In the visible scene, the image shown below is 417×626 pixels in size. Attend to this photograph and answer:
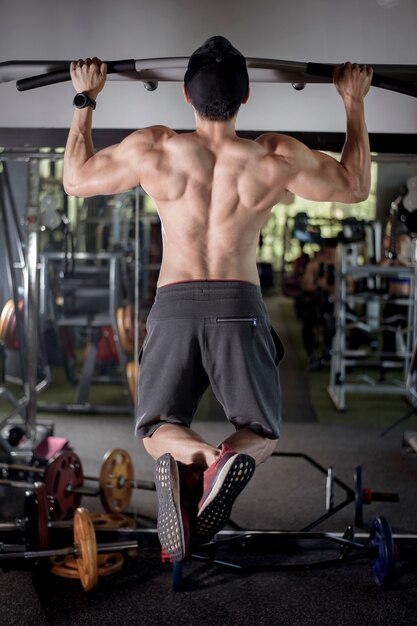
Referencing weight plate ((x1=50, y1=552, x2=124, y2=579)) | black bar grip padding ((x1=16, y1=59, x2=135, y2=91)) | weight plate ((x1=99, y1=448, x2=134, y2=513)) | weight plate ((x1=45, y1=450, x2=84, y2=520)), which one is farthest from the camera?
weight plate ((x1=99, y1=448, x2=134, y2=513))

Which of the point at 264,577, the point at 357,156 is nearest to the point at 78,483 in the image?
the point at 264,577

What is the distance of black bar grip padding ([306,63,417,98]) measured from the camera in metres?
2.31

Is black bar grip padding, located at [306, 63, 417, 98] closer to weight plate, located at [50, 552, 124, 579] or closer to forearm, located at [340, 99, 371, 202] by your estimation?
forearm, located at [340, 99, 371, 202]

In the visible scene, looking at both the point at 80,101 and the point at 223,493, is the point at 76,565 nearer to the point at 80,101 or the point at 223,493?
the point at 223,493

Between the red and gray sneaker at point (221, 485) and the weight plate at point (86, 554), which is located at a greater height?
the red and gray sneaker at point (221, 485)

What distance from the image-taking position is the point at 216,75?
6.67 feet

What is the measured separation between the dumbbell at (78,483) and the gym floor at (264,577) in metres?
0.21

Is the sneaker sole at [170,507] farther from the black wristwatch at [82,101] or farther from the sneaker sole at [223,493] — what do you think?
the black wristwatch at [82,101]

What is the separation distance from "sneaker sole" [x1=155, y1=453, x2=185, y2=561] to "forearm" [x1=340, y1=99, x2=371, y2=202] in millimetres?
946

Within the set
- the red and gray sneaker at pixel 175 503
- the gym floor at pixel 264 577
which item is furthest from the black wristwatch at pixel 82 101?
the gym floor at pixel 264 577

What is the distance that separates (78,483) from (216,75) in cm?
238

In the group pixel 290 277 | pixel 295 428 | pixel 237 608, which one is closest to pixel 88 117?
pixel 237 608

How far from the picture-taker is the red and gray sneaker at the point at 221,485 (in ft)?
6.52

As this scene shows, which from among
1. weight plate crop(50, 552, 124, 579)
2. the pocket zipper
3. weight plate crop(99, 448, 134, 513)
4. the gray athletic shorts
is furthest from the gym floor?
the pocket zipper
